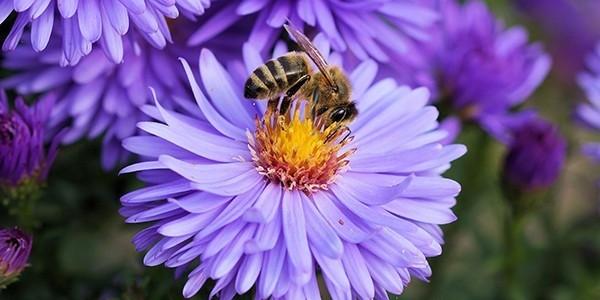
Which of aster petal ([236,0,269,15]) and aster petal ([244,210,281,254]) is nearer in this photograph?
aster petal ([244,210,281,254])

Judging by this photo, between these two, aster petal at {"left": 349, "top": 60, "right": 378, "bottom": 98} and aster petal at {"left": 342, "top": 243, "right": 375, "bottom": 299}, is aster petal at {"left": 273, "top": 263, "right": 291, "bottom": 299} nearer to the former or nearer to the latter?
aster petal at {"left": 342, "top": 243, "right": 375, "bottom": 299}

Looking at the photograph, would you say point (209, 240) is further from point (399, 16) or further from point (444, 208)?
point (399, 16)

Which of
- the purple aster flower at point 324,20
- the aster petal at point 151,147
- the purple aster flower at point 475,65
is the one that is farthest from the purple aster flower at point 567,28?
the aster petal at point 151,147

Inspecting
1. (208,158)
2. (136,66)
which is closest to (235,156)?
(208,158)

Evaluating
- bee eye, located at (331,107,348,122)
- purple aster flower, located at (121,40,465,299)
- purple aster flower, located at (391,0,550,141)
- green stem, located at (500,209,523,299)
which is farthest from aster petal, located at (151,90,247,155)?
green stem, located at (500,209,523,299)

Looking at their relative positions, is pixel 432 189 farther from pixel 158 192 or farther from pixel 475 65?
pixel 475 65

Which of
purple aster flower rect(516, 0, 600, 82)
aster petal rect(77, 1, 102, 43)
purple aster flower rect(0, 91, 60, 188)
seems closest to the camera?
aster petal rect(77, 1, 102, 43)

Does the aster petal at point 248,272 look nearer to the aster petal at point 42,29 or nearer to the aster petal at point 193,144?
the aster petal at point 193,144
